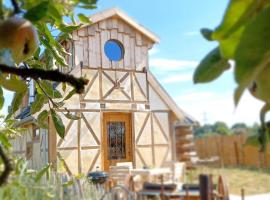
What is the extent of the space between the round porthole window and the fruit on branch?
6.60 meters

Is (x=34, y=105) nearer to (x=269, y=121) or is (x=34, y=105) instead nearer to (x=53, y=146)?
(x=269, y=121)

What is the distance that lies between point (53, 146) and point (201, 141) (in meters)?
6.95

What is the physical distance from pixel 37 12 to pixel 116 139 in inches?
257

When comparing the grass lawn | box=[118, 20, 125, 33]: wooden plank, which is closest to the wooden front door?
the grass lawn

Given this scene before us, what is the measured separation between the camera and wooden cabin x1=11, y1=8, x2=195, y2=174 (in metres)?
6.32

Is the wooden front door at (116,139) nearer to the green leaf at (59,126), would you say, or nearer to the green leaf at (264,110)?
the green leaf at (59,126)

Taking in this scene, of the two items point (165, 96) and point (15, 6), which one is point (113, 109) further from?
point (15, 6)

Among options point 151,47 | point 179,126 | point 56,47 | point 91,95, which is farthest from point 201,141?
point 56,47

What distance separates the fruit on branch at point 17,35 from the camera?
0.21m

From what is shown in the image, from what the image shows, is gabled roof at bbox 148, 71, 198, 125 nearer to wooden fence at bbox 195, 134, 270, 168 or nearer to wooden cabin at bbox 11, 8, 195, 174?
wooden cabin at bbox 11, 8, 195, 174

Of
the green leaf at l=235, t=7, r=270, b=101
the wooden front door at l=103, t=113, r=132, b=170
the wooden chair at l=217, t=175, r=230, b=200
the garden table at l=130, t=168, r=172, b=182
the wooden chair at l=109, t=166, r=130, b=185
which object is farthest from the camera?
the wooden front door at l=103, t=113, r=132, b=170

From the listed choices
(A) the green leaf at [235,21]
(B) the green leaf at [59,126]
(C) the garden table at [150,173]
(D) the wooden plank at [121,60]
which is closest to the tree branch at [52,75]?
(A) the green leaf at [235,21]

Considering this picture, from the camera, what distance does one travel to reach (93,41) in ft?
21.9

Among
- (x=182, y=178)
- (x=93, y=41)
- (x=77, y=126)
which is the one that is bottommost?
(x=182, y=178)
